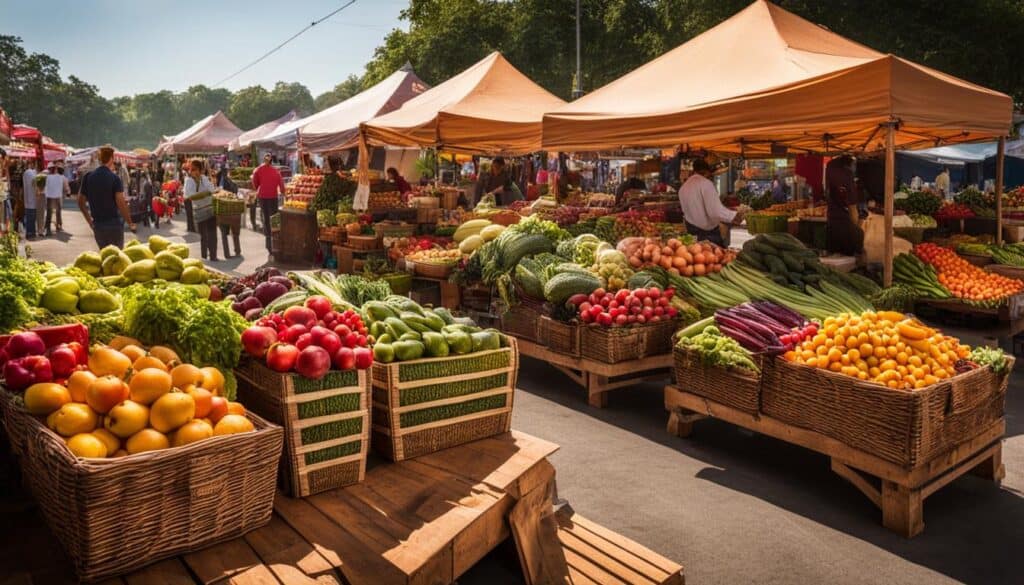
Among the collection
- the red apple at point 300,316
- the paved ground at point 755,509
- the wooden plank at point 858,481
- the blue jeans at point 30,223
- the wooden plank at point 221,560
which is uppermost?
the blue jeans at point 30,223

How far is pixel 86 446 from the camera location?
8.12 ft

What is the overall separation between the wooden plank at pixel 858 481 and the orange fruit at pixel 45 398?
4.08 meters

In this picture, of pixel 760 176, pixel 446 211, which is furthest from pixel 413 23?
pixel 446 211

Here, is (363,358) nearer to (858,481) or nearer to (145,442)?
(145,442)

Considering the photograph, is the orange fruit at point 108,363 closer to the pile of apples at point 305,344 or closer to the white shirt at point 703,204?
the pile of apples at point 305,344

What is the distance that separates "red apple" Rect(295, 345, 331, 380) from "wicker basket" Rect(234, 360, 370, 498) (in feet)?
0.12

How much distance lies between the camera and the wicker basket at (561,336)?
6.63 m

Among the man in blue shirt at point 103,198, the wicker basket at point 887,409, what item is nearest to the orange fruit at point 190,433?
the wicker basket at point 887,409

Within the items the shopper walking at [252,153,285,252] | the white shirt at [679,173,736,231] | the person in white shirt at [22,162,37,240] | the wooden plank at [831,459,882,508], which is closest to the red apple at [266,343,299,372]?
the wooden plank at [831,459,882,508]

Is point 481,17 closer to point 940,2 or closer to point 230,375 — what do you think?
point 940,2

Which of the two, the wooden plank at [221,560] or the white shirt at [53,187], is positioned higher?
the white shirt at [53,187]

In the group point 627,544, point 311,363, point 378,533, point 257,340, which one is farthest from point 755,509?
point 257,340

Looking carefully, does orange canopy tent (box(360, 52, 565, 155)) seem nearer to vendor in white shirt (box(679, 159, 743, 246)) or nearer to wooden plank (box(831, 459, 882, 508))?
vendor in white shirt (box(679, 159, 743, 246))

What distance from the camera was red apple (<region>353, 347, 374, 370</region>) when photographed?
323cm
